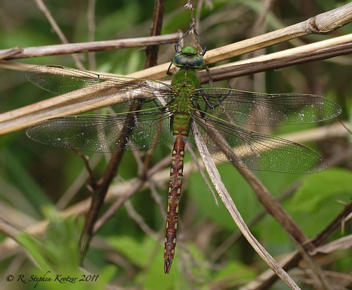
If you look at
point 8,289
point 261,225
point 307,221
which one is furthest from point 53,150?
point 307,221

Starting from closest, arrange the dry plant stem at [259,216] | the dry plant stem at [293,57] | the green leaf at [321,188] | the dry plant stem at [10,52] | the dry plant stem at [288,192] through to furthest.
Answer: the dry plant stem at [293,57] → the dry plant stem at [10,52] → the green leaf at [321,188] → the dry plant stem at [259,216] → the dry plant stem at [288,192]

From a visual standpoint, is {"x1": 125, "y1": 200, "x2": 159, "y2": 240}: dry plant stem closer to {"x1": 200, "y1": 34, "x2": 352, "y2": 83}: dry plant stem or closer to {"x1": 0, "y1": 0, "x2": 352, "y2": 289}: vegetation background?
{"x1": 0, "y1": 0, "x2": 352, "y2": 289}: vegetation background

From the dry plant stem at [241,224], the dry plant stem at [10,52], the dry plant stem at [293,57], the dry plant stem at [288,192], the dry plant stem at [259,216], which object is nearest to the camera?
the dry plant stem at [241,224]

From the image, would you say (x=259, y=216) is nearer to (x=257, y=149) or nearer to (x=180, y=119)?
(x=257, y=149)

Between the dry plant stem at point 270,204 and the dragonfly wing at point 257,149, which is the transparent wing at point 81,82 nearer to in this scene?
the dragonfly wing at point 257,149

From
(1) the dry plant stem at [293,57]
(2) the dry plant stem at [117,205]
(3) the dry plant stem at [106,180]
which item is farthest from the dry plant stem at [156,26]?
(2) the dry plant stem at [117,205]

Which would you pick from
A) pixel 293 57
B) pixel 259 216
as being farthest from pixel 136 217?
pixel 293 57

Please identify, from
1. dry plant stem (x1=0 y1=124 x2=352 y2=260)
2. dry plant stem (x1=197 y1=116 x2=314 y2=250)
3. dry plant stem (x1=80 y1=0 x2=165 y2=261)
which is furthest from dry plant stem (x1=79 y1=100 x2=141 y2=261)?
dry plant stem (x1=0 y1=124 x2=352 y2=260)
